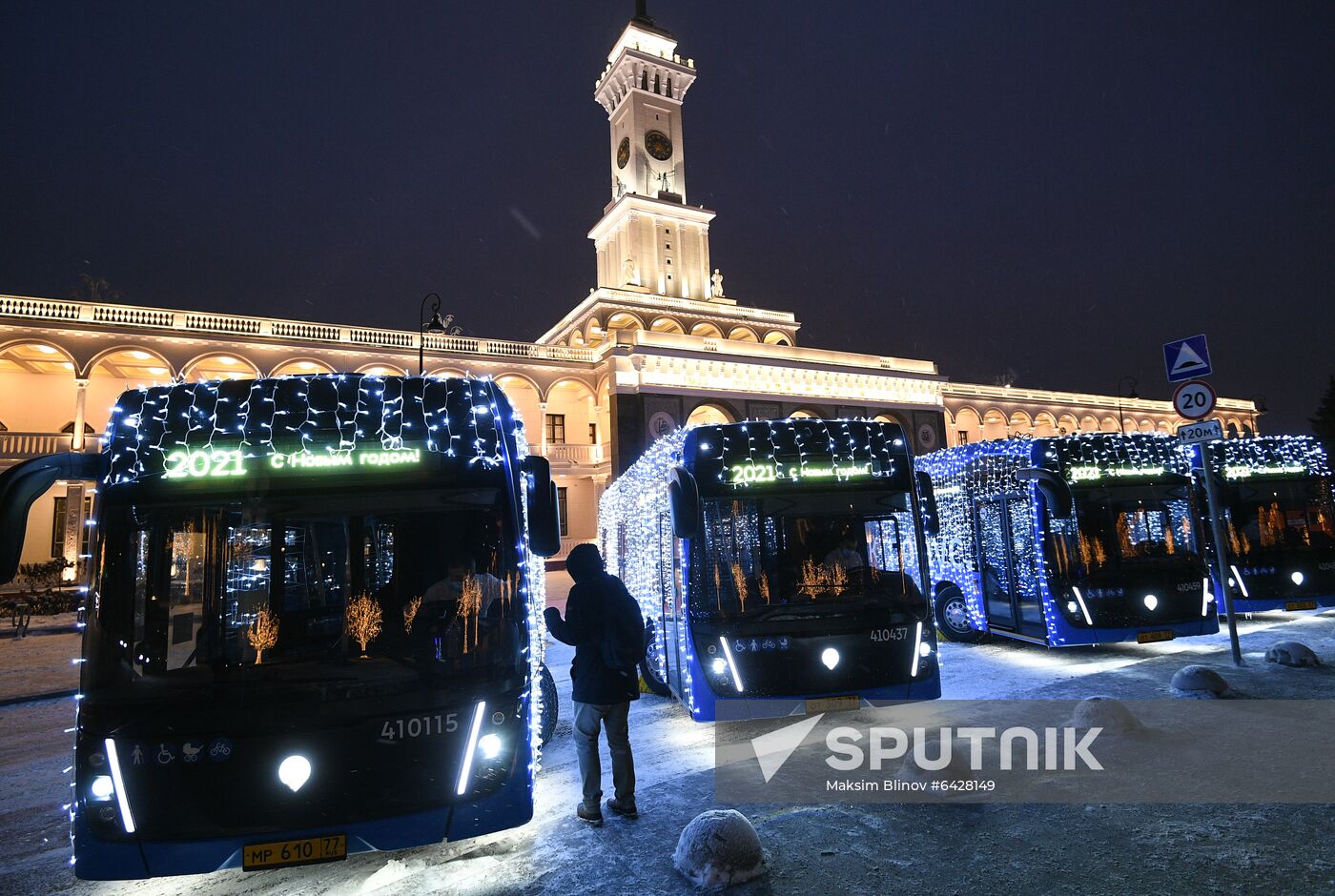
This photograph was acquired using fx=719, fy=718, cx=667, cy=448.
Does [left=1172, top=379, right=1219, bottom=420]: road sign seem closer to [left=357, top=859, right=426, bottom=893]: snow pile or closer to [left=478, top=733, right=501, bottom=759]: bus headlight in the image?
[left=478, top=733, right=501, bottom=759]: bus headlight

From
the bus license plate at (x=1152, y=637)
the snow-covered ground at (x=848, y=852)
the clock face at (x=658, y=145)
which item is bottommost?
the snow-covered ground at (x=848, y=852)

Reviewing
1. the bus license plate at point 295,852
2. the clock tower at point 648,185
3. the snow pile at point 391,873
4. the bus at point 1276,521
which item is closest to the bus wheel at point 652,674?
the snow pile at point 391,873

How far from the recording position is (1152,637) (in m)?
8.30

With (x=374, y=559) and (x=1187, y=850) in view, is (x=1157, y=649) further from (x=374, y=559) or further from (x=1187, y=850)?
(x=374, y=559)

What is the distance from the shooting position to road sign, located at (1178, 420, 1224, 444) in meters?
7.85

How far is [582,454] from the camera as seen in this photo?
Answer: 117ft

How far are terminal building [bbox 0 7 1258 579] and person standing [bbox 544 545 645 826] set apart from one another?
8463 millimetres

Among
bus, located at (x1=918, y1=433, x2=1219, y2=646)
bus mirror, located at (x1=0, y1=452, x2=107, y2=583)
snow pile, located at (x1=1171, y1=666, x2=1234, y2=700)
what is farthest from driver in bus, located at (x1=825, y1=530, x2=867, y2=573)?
bus mirror, located at (x1=0, y1=452, x2=107, y2=583)

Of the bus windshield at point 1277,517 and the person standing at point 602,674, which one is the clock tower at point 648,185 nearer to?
the bus windshield at point 1277,517

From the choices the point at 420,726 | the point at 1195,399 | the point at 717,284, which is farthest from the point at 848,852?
the point at 717,284

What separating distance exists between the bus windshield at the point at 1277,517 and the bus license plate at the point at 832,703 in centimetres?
→ 839

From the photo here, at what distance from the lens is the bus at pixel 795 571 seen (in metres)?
5.76

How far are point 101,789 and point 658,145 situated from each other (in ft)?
184

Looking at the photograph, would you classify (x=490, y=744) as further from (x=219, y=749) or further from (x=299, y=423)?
(x=299, y=423)
